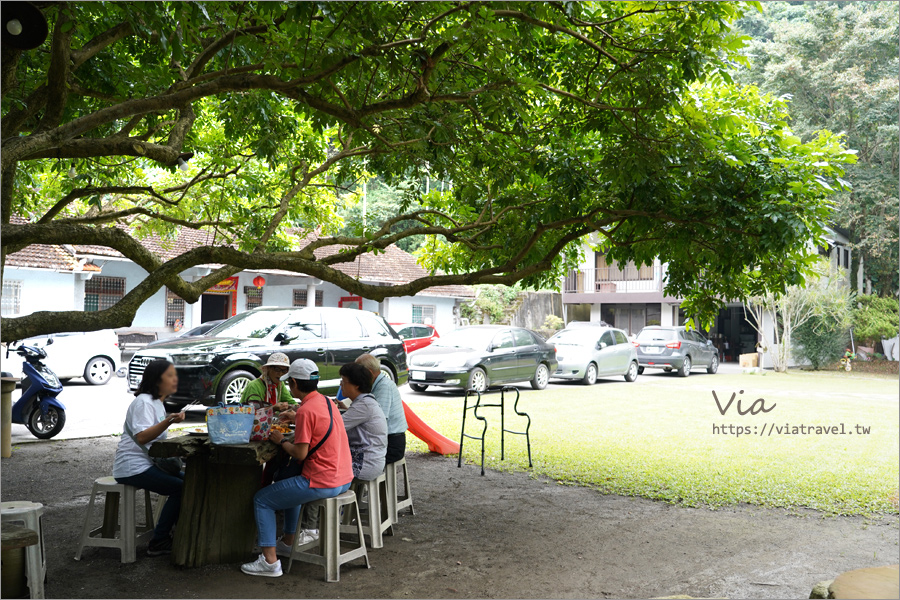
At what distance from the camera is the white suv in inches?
595

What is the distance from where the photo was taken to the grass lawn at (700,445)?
790cm

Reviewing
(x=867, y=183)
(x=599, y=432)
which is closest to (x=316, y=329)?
(x=599, y=432)

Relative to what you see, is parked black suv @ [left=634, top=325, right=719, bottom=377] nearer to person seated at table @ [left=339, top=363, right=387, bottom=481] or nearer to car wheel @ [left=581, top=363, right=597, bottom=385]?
car wheel @ [left=581, top=363, right=597, bottom=385]

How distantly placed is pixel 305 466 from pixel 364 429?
0.79 metres

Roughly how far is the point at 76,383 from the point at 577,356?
12550 mm

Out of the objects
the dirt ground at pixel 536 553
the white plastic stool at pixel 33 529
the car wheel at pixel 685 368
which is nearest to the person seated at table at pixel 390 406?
the dirt ground at pixel 536 553

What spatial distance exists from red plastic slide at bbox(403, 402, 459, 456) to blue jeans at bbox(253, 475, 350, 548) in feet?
13.6

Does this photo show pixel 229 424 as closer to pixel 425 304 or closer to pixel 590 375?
pixel 590 375

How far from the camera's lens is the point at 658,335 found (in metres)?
24.2

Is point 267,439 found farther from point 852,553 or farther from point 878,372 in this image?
point 878,372

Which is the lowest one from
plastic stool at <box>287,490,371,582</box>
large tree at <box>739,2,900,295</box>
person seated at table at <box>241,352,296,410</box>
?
plastic stool at <box>287,490,371,582</box>

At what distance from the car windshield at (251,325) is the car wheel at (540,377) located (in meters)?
7.52

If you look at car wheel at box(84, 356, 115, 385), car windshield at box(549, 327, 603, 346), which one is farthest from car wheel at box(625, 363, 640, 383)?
car wheel at box(84, 356, 115, 385)

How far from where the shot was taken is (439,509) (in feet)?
23.0
